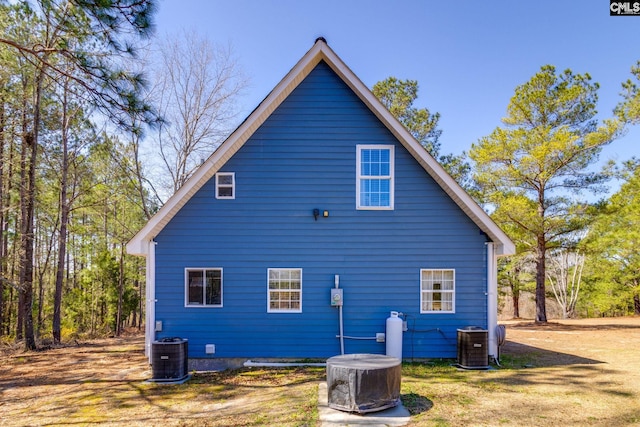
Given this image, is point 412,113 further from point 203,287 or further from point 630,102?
point 203,287

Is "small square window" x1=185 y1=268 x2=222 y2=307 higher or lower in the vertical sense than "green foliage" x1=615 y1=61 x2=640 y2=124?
lower

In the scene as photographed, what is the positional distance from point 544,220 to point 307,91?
1126 cm

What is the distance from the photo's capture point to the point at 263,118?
8703 mm

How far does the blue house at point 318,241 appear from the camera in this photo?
854cm

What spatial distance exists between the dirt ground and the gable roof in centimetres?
252

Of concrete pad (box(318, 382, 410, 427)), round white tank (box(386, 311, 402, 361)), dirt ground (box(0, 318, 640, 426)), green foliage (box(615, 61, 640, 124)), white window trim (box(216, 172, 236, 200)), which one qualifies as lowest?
dirt ground (box(0, 318, 640, 426))

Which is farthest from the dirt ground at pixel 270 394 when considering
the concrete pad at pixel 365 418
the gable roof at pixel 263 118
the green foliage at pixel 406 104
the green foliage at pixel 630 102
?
the green foliage at pixel 406 104

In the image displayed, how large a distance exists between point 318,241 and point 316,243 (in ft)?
0.20

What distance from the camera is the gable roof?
832 centimetres

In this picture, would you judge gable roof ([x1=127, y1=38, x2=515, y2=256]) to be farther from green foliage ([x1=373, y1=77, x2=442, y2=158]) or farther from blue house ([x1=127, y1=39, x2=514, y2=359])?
green foliage ([x1=373, y1=77, x2=442, y2=158])

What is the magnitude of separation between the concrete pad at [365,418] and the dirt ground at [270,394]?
17cm

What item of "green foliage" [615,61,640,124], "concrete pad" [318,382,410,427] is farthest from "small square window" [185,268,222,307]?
"green foliage" [615,61,640,124]

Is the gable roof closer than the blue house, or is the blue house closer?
the gable roof

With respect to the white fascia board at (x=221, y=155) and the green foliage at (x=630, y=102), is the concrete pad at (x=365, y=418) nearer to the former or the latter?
the white fascia board at (x=221, y=155)
